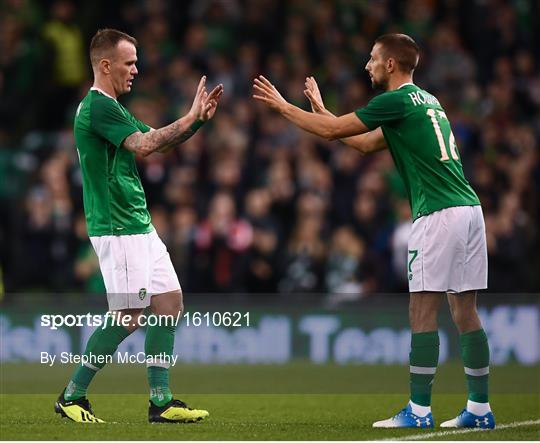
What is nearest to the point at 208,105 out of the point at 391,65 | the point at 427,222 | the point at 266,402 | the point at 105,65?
the point at 105,65

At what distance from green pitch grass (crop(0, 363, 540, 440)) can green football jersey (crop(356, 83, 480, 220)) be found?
1.43 m

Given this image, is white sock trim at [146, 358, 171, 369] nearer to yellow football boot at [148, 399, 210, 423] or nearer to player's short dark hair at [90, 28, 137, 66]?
yellow football boot at [148, 399, 210, 423]

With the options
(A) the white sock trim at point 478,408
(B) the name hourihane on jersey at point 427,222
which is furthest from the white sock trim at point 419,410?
(A) the white sock trim at point 478,408

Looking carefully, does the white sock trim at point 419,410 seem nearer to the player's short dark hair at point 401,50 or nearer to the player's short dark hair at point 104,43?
the player's short dark hair at point 401,50

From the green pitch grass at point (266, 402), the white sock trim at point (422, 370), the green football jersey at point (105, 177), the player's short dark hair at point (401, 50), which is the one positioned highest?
the player's short dark hair at point (401, 50)

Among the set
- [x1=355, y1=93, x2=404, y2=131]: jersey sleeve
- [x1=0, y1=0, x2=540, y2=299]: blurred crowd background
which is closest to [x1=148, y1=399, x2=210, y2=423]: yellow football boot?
[x1=355, y1=93, x2=404, y2=131]: jersey sleeve

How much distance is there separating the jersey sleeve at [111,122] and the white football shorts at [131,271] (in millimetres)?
635

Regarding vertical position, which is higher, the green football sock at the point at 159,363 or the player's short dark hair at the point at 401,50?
the player's short dark hair at the point at 401,50

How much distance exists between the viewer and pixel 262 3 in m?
19.2

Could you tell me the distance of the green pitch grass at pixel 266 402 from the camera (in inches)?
326

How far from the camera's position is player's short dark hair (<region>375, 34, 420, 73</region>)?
874cm

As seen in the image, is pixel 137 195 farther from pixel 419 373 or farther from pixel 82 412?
pixel 419 373

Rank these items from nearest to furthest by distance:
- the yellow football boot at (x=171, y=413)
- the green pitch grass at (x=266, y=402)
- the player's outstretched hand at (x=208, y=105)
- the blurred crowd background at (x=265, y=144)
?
the green pitch grass at (x=266, y=402) → the player's outstretched hand at (x=208, y=105) → the yellow football boot at (x=171, y=413) → the blurred crowd background at (x=265, y=144)

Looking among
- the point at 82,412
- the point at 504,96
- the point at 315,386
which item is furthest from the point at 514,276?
the point at 82,412
